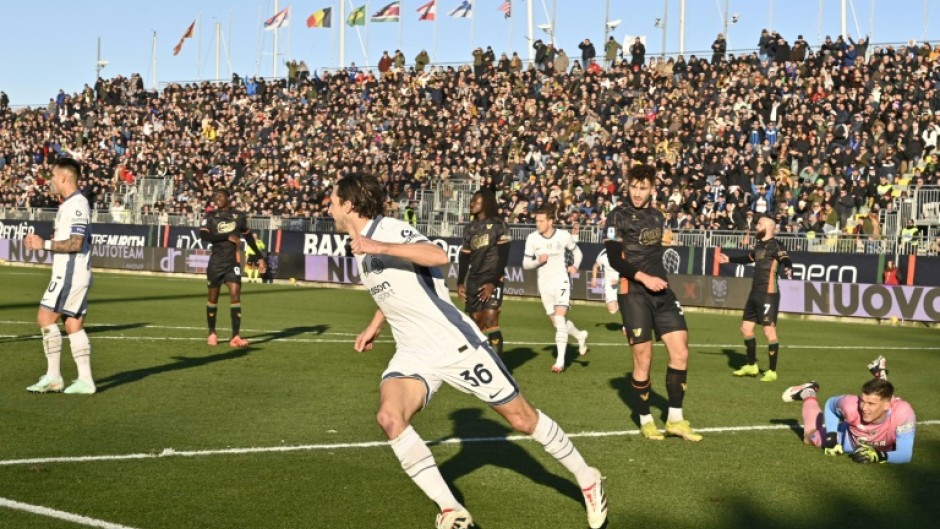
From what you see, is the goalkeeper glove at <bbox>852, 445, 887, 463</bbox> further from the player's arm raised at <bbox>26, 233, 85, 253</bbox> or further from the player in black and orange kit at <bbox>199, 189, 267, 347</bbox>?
the player in black and orange kit at <bbox>199, 189, 267, 347</bbox>

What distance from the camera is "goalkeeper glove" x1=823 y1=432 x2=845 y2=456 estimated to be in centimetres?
1007

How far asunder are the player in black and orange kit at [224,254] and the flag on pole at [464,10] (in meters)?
40.8

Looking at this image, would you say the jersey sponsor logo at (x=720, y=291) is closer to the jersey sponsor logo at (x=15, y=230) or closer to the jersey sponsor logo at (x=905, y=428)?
the jersey sponsor logo at (x=905, y=428)

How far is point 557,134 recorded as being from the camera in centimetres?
4162

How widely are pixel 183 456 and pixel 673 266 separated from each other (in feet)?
86.0

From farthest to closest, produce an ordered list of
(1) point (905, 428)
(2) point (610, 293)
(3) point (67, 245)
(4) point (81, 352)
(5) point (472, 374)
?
(2) point (610, 293) < (4) point (81, 352) < (3) point (67, 245) < (1) point (905, 428) < (5) point (472, 374)

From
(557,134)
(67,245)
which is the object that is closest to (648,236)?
(67,245)

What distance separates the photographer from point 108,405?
11.7 m

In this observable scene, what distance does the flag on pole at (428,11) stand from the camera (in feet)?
187

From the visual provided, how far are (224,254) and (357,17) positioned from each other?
44.3 metres

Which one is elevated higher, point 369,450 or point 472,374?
point 472,374

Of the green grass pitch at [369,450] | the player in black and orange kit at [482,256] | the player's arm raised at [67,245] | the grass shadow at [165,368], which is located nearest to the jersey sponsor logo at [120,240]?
the green grass pitch at [369,450]

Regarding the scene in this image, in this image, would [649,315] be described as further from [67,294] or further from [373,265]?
[67,294]

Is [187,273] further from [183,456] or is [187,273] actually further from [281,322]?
[183,456]
